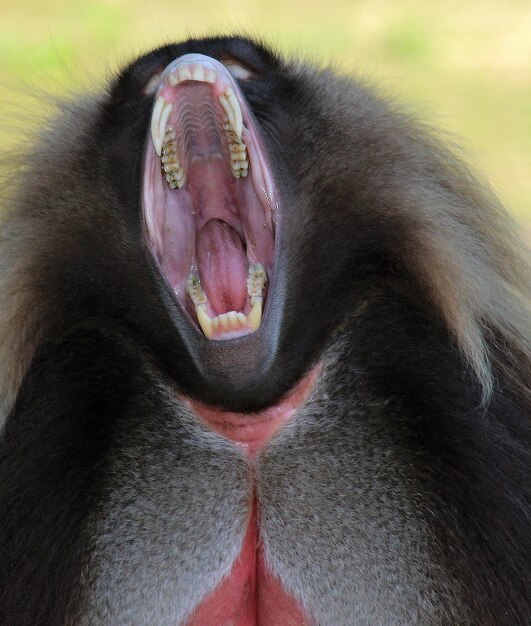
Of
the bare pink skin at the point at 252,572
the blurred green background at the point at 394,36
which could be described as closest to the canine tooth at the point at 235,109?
Answer: the bare pink skin at the point at 252,572

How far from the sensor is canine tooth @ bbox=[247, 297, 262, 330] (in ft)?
7.84

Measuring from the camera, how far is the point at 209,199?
275 cm

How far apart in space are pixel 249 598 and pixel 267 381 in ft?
1.49

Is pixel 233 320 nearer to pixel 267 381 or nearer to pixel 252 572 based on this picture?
pixel 267 381

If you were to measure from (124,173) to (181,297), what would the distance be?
30cm

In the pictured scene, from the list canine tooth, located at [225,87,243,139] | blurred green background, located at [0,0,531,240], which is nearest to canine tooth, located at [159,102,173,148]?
canine tooth, located at [225,87,243,139]

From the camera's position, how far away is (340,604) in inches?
92.8

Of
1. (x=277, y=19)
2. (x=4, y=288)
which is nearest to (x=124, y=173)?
(x=4, y=288)

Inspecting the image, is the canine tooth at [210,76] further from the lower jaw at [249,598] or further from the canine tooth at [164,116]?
the lower jaw at [249,598]

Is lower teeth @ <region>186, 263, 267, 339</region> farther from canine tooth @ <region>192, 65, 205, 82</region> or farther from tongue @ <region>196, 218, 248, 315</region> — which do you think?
canine tooth @ <region>192, 65, 205, 82</region>

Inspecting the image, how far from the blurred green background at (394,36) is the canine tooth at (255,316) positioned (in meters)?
4.76

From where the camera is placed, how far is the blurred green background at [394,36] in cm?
767

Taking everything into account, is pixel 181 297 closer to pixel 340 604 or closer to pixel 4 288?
pixel 4 288

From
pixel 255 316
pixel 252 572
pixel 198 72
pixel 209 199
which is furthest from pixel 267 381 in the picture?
pixel 198 72
